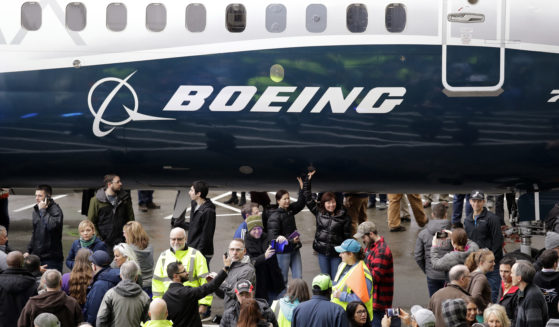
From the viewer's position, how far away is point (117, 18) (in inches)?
494

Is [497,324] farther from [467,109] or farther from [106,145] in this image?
[106,145]

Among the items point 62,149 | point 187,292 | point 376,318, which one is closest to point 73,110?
point 62,149

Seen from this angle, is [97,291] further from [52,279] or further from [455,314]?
[455,314]

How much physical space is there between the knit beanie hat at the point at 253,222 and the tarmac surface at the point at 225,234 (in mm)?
1312

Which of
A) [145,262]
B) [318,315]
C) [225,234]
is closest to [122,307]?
[318,315]

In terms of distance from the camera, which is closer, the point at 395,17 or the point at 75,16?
the point at 395,17

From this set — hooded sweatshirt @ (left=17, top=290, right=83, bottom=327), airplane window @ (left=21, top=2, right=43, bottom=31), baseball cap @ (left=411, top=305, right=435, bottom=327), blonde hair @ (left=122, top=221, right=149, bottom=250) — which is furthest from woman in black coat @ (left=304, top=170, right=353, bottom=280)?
airplane window @ (left=21, top=2, right=43, bottom=31)

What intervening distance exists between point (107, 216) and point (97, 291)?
356 cm

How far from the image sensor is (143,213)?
65.4ft

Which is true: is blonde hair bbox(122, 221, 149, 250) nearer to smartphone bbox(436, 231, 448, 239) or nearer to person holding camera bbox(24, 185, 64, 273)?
person holding camera bbox(24, 185, 64, 273)

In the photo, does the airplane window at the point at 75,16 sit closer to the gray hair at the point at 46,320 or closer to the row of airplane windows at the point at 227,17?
the row of airplane windows at the point at 227,17

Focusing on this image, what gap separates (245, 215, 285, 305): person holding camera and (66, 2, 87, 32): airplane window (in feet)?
13.1

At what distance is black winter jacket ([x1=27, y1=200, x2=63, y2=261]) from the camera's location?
12.4 meters

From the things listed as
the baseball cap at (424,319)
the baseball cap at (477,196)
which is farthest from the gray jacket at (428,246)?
the baseball cap at (424,319)
